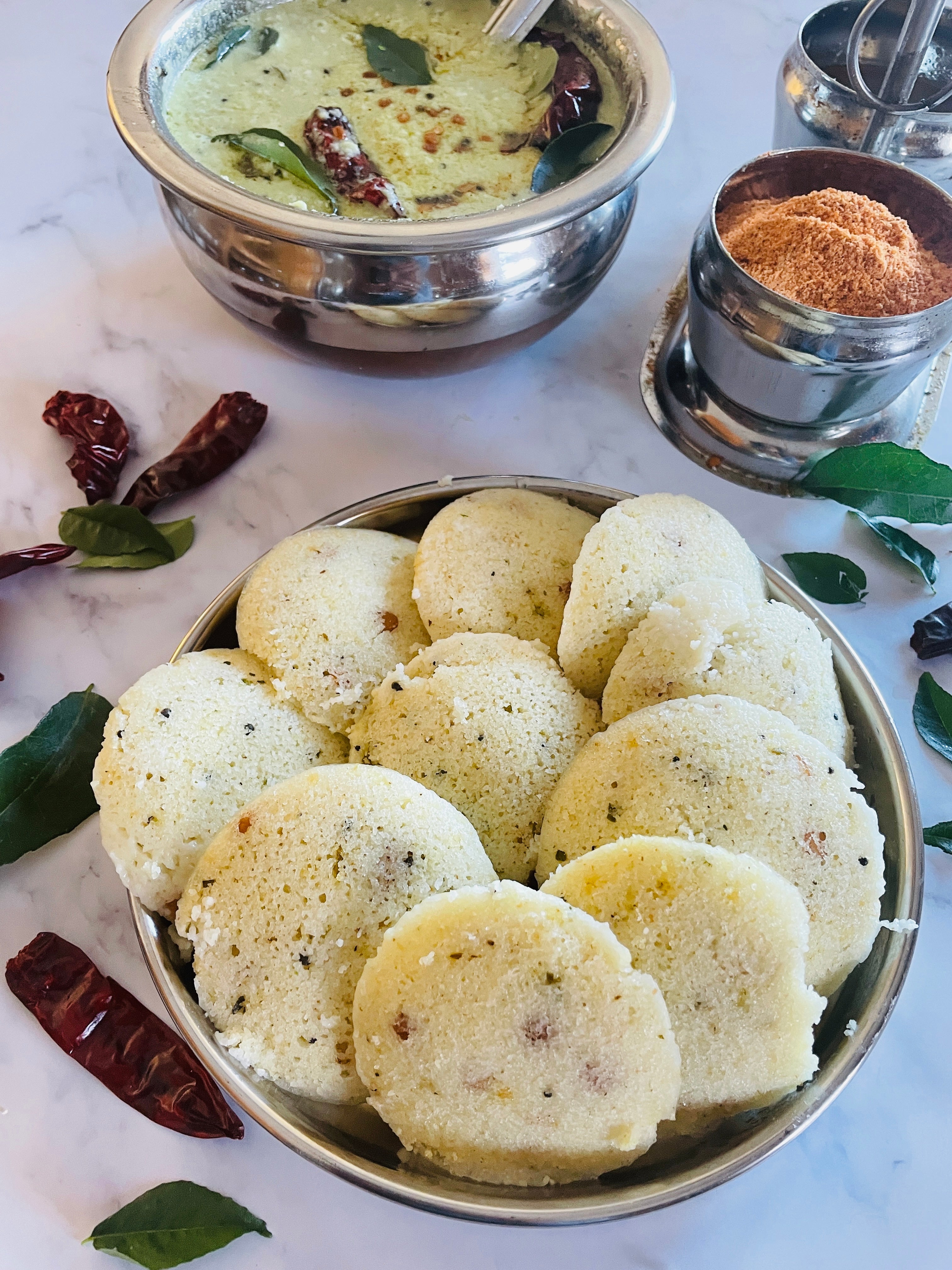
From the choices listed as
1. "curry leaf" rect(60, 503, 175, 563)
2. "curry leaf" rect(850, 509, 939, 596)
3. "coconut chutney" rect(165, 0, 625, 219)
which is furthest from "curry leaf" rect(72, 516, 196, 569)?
"curry leaf" rect(850, 509, 939, 596)

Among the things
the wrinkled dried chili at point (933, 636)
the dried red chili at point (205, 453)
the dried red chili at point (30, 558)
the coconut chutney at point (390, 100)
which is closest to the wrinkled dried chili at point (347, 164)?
the coconut chutney at point (390, 100)

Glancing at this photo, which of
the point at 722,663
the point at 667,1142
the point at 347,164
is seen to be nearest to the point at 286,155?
the point at 347,164

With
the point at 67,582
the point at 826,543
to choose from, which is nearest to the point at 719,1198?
the point at 826,543

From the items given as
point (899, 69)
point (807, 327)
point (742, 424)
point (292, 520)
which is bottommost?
point (292, 520)

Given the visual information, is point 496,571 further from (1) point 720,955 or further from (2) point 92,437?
(2) point 92,437

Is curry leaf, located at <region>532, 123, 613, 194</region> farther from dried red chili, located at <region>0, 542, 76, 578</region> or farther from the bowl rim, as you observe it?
dried red chili, located at <region>0, 542, 76, 578</region>
